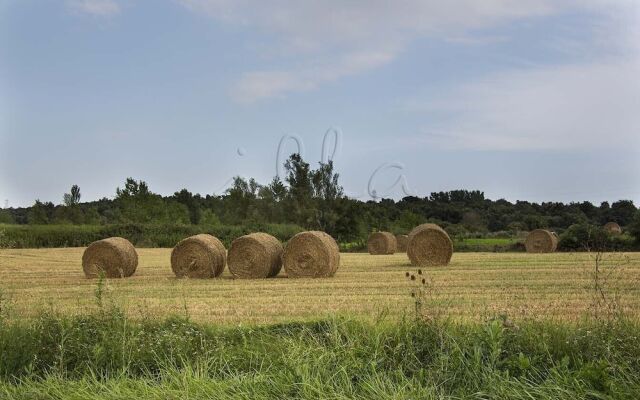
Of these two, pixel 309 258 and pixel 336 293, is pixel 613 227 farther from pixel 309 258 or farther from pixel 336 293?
pixel 336 293

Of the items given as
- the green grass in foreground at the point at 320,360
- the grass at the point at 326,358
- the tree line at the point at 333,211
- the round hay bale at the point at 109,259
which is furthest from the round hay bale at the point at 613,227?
the green grass in foreground at the point at 320,360

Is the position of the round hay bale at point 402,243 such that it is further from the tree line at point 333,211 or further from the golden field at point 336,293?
the golden field at point 336,293

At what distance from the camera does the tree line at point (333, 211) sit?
55156 millimetres

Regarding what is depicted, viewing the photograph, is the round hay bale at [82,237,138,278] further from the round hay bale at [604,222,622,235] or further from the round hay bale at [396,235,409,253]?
the round hay bale at [604,222,622,235]

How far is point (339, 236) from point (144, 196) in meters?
18.9

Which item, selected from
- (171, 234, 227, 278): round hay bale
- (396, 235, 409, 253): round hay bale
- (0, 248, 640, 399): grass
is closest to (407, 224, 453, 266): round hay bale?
(171, 234, 227, 278): round hay bale

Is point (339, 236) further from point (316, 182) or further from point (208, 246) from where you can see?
point (208, 246)

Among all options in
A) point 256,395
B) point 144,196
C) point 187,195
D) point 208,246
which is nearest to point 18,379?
point 256,395

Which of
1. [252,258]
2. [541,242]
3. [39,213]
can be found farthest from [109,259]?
[39,213]

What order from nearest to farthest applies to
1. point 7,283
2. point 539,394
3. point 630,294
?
point 539,394 < point 630,294 < point 7,283

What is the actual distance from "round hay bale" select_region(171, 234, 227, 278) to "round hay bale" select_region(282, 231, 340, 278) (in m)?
2.06

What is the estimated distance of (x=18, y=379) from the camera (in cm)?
677

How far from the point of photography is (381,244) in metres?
39.0

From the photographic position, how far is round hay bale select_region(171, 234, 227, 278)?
2009 centimetres
